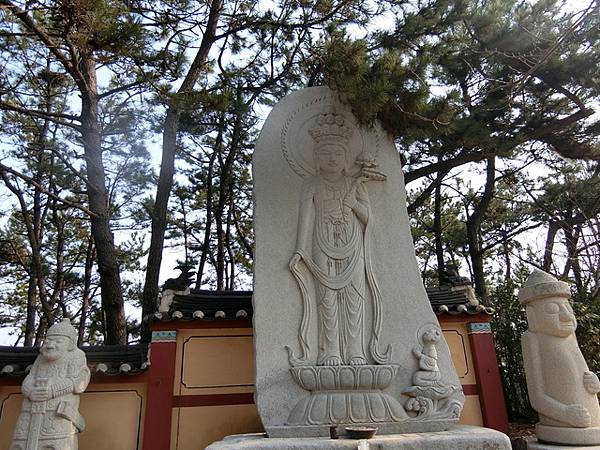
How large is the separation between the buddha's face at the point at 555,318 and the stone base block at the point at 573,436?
87cm

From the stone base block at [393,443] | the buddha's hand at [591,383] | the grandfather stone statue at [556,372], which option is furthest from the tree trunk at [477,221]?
the stone base block at [393,443]

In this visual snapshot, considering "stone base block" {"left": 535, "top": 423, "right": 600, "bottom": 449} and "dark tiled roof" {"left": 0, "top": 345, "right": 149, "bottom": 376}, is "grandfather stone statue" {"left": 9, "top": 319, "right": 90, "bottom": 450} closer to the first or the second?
"dark tiled roof" {"left": 0, "top": 345, "right": 149, "bottom": 376}

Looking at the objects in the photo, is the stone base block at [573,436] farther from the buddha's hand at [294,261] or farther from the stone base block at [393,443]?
the buddha's hand at [294,261]

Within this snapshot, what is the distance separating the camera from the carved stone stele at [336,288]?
13.7 feet

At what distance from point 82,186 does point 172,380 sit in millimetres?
6158

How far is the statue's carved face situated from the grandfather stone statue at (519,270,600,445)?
466 cm

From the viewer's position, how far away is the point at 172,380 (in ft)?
18.4

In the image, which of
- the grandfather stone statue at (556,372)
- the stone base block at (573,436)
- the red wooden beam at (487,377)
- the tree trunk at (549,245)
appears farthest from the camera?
the tree trunk at (549,245)

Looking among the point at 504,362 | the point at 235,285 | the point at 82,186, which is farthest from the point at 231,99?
the point at 235,285

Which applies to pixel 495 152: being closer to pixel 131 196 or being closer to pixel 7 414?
pixel 7 414

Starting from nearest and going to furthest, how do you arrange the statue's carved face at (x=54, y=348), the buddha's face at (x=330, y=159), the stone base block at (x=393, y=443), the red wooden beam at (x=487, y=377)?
the stone base block at (x=393, y=443) < the statue's carved face at (x=54, y=348) < the buddha's face at (x=330, y=159) < the red wooden beam at (x=487, y=377)

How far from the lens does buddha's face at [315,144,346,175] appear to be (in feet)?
17.0

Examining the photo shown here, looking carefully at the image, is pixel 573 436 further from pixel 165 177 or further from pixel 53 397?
pixel 165 177

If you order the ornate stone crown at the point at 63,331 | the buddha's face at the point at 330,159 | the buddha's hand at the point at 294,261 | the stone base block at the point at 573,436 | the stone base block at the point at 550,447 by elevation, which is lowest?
the stone base block at the point at 550,447
